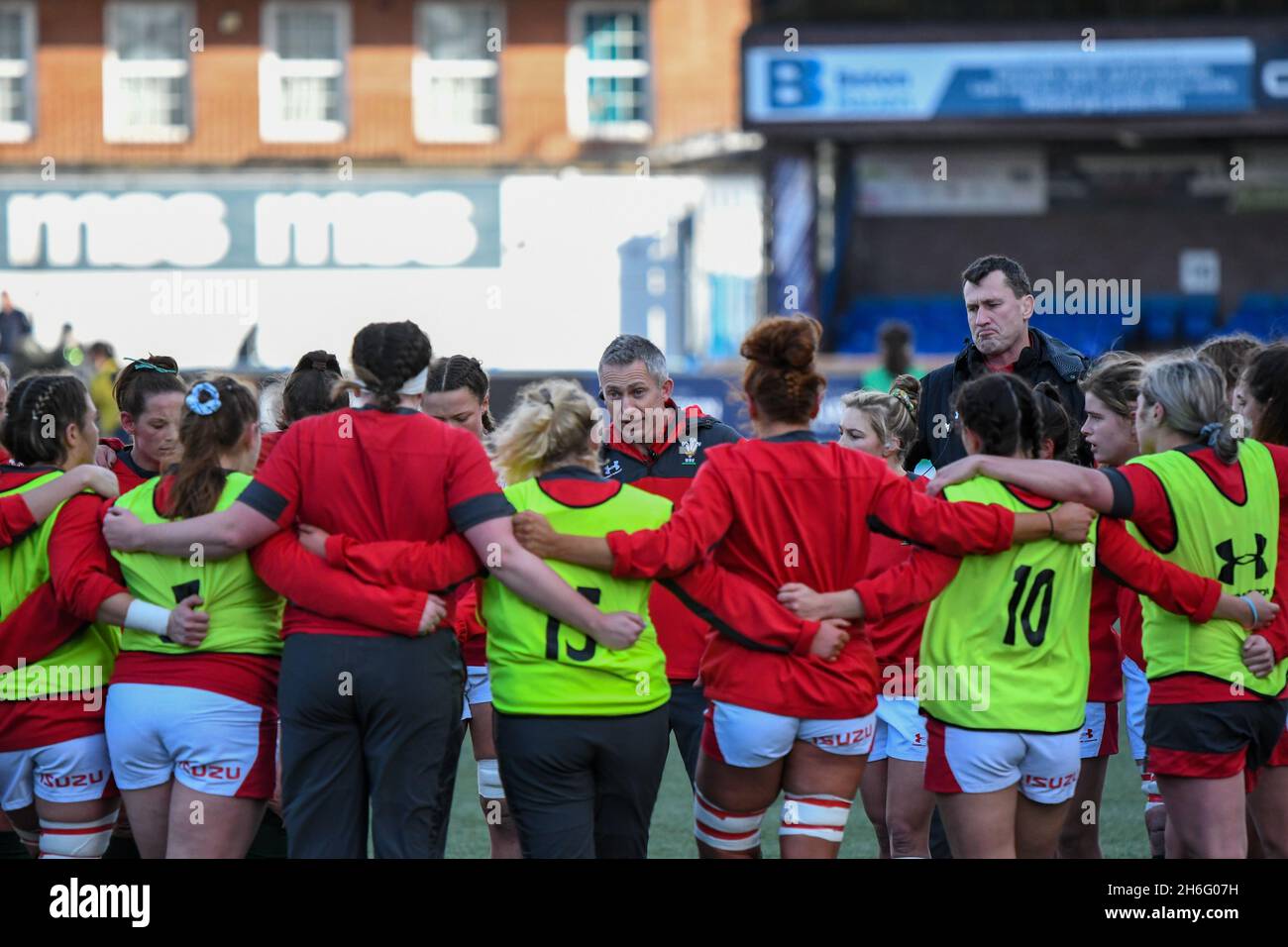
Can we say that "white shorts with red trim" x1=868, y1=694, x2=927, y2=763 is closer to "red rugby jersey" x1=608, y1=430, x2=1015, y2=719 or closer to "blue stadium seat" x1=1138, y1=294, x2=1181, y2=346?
"red rugby jersey" x1=608, y1=430, x2=1015, y2=719

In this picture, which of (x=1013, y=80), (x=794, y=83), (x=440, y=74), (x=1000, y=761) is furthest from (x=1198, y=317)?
(x=1000, y=761)

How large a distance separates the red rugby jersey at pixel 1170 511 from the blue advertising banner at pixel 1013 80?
51.2 feet

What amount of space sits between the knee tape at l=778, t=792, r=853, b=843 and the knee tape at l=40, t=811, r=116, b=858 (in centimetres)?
202

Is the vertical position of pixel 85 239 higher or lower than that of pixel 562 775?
higher

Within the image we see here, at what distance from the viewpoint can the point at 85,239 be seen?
72.1ft

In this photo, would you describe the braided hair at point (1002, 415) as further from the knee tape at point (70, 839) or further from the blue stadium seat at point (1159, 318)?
the blue stadium seat at point (1159, 318)

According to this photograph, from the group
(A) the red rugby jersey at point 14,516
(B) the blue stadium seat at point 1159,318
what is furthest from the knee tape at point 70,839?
(B) the blue stadium seat at point 1159,318

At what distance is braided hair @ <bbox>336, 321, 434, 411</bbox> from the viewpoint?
4465 millimetres

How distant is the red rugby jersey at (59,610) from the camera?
4.59 m

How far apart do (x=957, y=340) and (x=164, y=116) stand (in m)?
13.5

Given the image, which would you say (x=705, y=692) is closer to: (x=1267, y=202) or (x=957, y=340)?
(x=957, y=340)

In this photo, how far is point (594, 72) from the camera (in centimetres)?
2672
